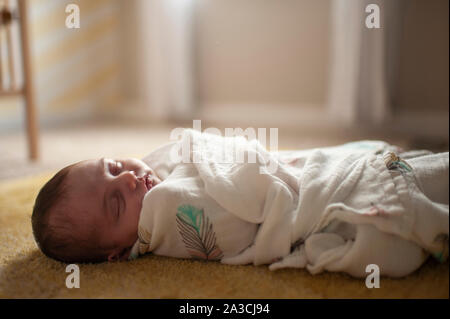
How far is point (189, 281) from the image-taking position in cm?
59

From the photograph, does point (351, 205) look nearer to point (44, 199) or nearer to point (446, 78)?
point (44, 199)

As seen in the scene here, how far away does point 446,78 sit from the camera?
4.92 feet

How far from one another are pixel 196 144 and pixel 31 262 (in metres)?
0.33

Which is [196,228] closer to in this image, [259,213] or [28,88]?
[259,213]

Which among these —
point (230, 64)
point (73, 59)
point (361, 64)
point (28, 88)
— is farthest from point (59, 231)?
point (73, 59)

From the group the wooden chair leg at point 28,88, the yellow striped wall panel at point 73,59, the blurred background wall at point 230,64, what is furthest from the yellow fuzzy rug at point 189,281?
the yellow striped wall panel at point 73,59

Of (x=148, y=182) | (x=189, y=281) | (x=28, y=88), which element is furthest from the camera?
(x=28, y=88)

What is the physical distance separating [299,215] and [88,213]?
1.02 feet

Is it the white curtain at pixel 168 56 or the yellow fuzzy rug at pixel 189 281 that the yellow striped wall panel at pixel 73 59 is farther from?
the yellow fuzzy rug at pixel 189 281

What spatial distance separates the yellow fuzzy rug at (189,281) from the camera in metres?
0.54

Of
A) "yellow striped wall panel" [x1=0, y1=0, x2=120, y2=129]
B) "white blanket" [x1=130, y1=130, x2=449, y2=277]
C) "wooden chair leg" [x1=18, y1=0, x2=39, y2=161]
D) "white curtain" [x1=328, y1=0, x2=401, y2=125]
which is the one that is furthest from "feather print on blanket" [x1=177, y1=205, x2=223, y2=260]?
"yellow striped wall panel" [x1=0, y1=0, x2=120, y2=129]

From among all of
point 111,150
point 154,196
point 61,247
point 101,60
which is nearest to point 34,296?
point 61,247

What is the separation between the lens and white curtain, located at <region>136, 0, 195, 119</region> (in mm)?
2025

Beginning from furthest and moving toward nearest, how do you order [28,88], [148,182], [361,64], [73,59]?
[73,59]
[361,64]
[28,88]
[148,182]
